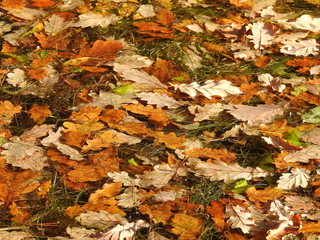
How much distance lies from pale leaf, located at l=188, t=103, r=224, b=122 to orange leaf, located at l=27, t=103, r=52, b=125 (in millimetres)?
854

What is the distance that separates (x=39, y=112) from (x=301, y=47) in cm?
189

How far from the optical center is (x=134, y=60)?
307cm

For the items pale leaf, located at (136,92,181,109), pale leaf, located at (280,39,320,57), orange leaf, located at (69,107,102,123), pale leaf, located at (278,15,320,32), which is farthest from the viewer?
pale leaf, located at (278,15,320,32)

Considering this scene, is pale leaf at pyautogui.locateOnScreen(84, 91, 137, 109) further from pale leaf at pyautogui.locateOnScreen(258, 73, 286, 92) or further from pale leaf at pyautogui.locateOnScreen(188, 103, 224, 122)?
pale leaf at pyautogui.locateOnScreen(258, 73, 286, 92)

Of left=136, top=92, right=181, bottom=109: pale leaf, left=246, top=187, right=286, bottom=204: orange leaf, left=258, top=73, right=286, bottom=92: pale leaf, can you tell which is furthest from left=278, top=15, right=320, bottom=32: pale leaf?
left=246, top=187, right=286, bottom=204: orange leaf

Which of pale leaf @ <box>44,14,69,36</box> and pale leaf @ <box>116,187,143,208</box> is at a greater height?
pale leaf @ <box>44,14,69,36</box>

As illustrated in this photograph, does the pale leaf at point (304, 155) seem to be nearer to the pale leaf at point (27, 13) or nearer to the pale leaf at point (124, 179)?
the pale leaf at point (124, 179)

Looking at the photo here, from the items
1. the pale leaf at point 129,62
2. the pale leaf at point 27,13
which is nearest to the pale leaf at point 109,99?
the pale leaf at point 129,62

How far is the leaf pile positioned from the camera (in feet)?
7.07

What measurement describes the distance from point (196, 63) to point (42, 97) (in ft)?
3.51

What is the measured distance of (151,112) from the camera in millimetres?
2688

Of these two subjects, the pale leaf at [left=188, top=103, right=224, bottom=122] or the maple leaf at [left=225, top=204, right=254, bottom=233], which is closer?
the maple leaf at [left=225, top=204, right=254, bottom=233]

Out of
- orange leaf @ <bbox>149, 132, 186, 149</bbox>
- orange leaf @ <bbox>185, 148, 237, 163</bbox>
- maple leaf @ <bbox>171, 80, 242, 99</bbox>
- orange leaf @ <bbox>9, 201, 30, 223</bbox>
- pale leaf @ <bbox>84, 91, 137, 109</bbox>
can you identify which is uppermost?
maple leaf @ <bbox>171, 80, 242, 99</bbox>

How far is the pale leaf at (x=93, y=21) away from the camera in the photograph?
3418 mm
